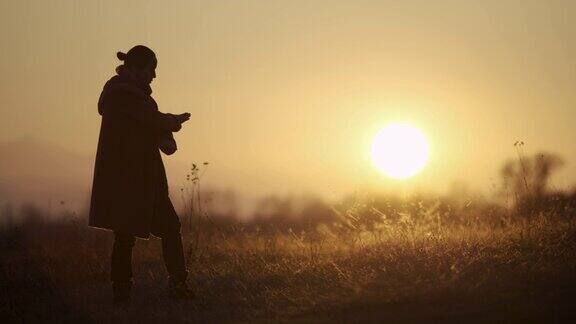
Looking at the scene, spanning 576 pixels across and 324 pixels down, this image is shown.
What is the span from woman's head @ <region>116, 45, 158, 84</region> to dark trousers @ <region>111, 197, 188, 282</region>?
1210 mm

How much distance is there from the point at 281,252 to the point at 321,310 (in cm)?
412

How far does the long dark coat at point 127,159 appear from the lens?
6855 mm

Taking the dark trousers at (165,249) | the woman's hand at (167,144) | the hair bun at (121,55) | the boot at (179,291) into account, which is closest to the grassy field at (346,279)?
the boot at (179,291)

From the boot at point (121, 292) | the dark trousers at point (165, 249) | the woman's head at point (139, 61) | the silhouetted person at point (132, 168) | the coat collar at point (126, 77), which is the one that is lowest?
the boot at point (121, 292)

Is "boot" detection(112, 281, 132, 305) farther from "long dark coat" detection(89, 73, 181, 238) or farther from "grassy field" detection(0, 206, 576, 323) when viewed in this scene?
Result: "long dark coat" detection(89, 73, 181, 238)

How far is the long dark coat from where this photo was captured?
270 inches

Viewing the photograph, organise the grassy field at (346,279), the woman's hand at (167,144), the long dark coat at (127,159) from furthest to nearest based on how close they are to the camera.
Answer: the woman's hand at (167,144), the long dark coat at (127,159), the grassy field at (346,279)

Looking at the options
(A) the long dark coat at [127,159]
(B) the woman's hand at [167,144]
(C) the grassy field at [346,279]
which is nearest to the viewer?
(C) the grassy field at [346,279]

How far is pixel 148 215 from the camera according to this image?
6.94 metres

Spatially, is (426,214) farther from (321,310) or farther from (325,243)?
(321,310)

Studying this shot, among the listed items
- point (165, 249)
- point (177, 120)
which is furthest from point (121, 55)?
point (165, 249)

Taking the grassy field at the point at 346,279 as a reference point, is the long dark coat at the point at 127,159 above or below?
above

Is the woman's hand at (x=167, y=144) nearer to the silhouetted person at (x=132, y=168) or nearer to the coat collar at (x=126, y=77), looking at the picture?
the silhouetted person at (x=132, y=168)

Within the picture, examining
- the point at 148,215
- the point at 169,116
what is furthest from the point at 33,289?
the point at 169,116
